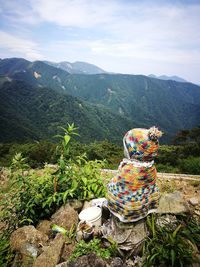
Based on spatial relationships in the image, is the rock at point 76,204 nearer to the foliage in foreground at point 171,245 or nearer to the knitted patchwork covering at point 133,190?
the knitted patchwork covering at point 133,190

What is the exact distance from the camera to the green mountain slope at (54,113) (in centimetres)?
10881

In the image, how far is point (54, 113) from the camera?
397 ft

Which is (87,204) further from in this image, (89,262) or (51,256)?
(89,262)

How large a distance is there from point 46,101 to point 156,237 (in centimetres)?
13757

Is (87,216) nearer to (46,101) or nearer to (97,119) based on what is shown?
(97,119)

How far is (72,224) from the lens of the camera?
323cm

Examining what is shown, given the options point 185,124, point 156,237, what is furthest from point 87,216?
point 185,124

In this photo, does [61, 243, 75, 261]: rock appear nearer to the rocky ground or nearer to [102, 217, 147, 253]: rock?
the rocky ground

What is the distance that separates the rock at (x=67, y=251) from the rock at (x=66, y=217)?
0.32 metres

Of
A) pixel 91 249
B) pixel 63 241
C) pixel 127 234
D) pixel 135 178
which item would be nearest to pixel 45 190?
pixel 63 241

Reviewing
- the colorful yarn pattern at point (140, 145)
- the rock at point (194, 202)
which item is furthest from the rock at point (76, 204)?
the rock at point (194, 202)

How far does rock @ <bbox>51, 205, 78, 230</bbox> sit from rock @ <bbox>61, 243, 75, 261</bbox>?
12.6 inches

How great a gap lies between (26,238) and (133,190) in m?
Answer: 1.71

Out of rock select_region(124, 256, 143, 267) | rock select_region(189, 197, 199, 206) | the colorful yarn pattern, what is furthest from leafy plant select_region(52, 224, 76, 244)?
rock select_region(189, 197, 199, 206)
